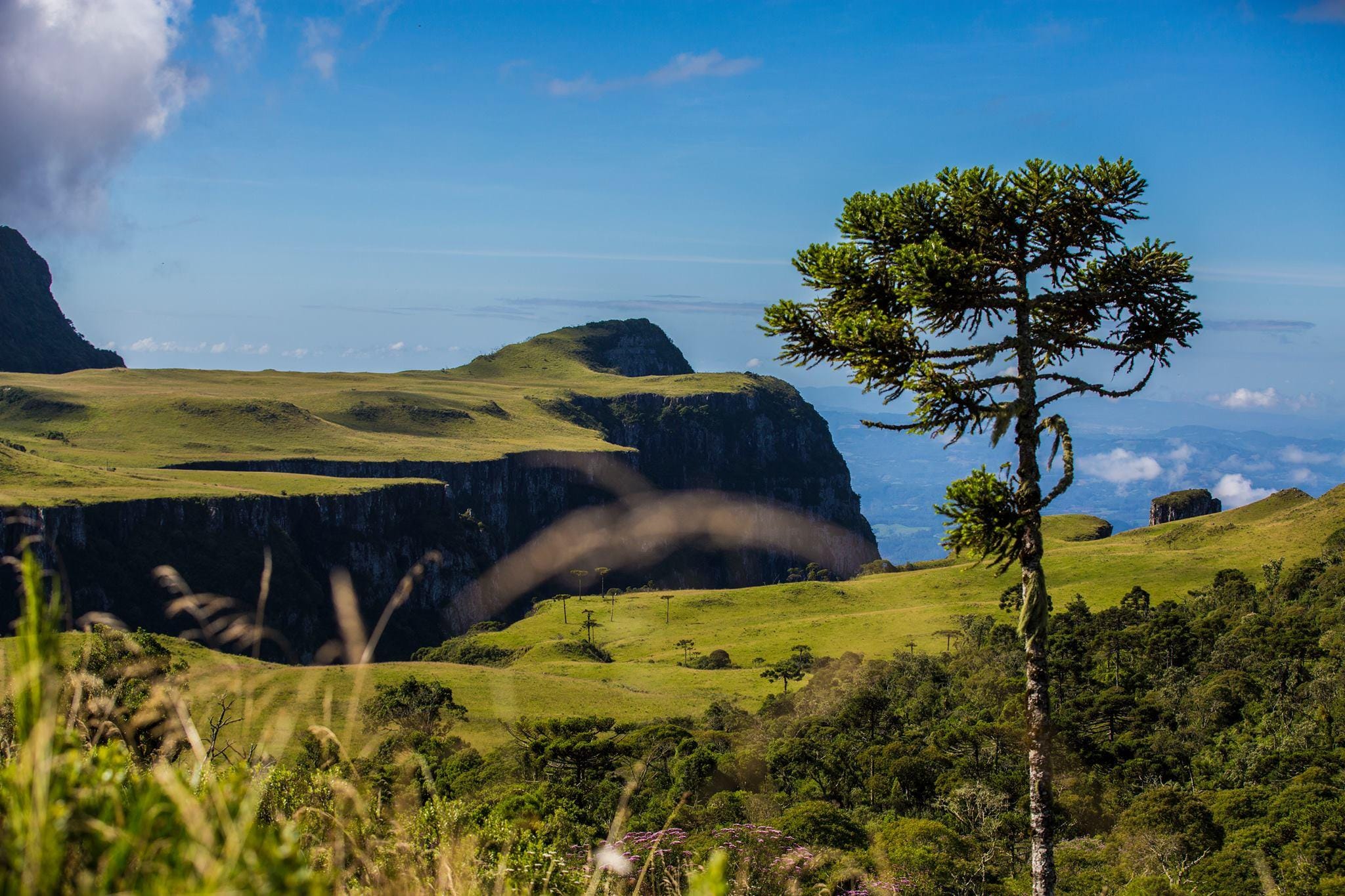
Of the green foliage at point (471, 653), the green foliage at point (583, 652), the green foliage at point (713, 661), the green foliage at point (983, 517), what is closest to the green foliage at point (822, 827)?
the green foliage at point (983, 517)

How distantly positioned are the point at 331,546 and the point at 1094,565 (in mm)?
132898

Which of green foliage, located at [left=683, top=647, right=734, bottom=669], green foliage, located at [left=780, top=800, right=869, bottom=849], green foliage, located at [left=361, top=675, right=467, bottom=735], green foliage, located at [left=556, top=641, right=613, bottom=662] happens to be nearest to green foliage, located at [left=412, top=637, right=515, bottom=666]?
green foliage, located at [left=556, top=641, right=613, bottom=662]

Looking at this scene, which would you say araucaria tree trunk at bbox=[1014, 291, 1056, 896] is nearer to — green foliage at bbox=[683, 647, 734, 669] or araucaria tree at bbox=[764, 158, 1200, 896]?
araucaria tree at bbox=[764, 158, 1200, 896]

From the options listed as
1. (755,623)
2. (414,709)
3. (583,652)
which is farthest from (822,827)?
(755,623)

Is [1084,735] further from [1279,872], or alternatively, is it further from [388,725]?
[388,725]

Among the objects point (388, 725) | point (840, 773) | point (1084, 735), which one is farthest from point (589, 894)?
point (388, 725)

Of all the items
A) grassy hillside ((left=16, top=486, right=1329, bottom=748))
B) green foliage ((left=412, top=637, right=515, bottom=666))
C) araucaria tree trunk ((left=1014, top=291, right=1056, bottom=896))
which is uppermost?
araucaria tree trunk ((left=1014, top=291, right=1056, bottom=896))

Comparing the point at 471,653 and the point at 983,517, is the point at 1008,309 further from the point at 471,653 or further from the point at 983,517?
the point at 471,653

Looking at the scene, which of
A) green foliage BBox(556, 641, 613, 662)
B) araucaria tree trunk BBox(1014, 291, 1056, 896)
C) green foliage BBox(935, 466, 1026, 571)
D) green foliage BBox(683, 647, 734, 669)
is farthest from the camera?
green foliage BBox(556, 641, 613, 662)

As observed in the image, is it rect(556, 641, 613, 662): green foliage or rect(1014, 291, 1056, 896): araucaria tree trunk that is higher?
rect(1014, 291, 1056, 896): araucaria tree trunk

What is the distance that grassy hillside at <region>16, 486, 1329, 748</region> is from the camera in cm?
8881

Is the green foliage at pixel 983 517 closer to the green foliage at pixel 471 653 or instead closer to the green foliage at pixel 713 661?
the green foliage at pixel 713 661

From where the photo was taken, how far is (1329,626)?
219ft

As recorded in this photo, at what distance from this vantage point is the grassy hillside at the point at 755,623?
291 ft
